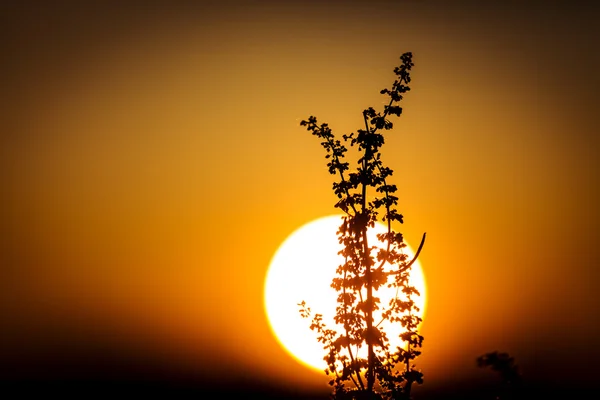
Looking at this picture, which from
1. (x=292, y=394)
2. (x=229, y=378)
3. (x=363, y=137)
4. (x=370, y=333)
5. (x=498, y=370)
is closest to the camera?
(x=498, y=370)

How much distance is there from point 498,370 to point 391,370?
683 centimetres

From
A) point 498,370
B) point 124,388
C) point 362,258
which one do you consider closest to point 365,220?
point 362,258

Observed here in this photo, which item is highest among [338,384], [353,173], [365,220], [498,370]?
[353,173]

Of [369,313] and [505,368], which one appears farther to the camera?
[369,313]

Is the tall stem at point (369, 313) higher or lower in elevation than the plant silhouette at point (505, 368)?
higher

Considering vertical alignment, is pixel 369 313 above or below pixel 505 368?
above

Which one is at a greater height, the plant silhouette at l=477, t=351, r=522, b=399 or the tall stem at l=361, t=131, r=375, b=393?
the tall stem at l=361, t=131, r=375, b=393

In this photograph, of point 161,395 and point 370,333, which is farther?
point 161,395

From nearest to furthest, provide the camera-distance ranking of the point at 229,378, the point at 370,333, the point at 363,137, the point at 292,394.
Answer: the point at 370,333, the point at 363,137, the point at 292,394, the point at 229,378

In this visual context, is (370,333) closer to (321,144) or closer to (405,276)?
(405,276)

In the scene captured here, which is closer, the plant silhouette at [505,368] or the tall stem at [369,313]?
the plant silhouette at [505,368]

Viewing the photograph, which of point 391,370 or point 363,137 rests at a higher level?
point 363,137

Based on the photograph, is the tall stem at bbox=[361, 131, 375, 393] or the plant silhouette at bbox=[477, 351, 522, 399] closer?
the plant silhouette at bbox=[477, 351, 522, 399]

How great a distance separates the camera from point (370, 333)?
17594 millimetres
